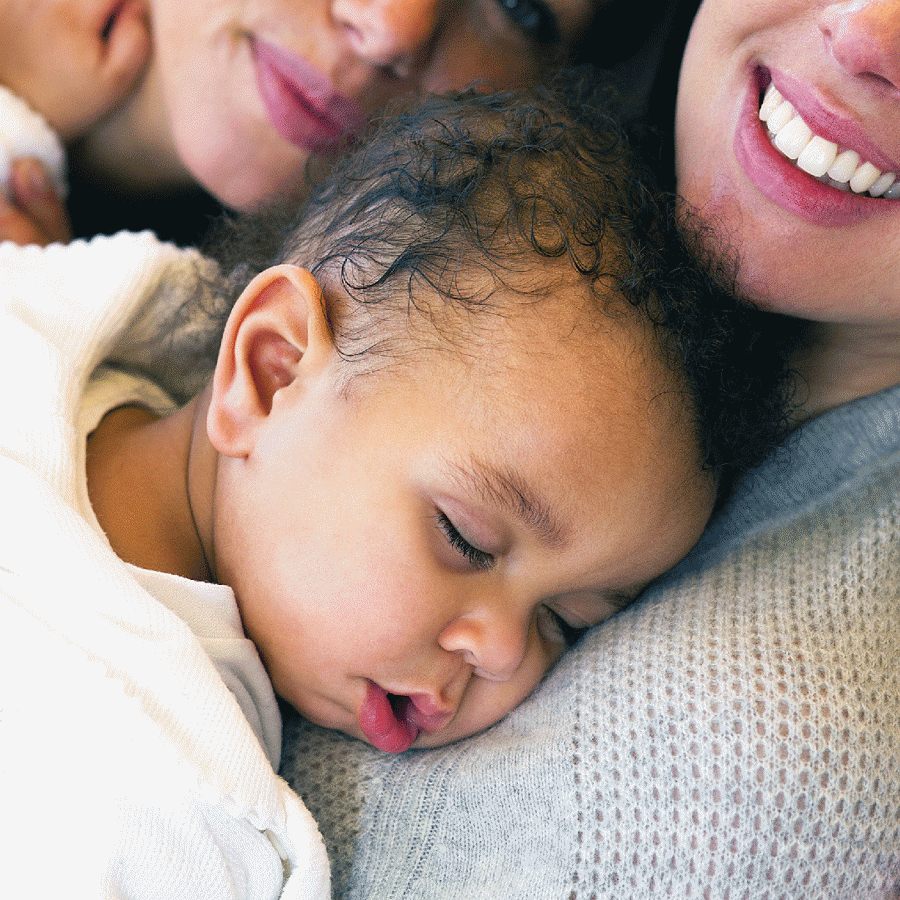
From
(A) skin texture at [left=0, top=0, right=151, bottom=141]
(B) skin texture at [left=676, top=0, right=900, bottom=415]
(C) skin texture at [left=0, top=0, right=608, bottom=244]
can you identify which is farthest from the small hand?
(B) skin texture at [left=676, top=0, right=900, bottom=415]

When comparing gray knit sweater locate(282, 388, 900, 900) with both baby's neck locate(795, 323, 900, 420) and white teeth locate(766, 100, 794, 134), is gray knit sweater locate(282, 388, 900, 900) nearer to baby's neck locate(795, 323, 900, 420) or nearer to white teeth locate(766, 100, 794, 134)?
baby's neck locate(795, 323, 900, 420)

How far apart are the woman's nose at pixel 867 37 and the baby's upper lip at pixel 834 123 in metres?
0.04

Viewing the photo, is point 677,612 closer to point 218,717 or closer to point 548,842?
point 548,842

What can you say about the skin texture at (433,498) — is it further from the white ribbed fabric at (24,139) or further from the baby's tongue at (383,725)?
the white ribbed fabric at (24,139)

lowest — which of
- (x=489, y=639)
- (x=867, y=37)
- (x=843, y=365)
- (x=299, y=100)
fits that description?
(x=489, y=639)

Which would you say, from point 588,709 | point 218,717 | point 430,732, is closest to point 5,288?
point 218,717

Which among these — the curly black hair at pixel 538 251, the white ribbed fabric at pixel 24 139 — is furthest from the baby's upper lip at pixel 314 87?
the white ribbed fabric at pixel 24 139

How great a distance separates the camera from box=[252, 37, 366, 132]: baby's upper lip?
133cm

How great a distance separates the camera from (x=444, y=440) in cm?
89

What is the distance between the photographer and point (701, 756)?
31.9 inches

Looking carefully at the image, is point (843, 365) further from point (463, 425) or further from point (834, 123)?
point (463, 425)

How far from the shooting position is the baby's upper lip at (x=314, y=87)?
1.33 m

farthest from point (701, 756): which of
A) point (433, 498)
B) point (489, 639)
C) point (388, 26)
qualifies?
point (388, 26)

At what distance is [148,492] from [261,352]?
0.81ft
